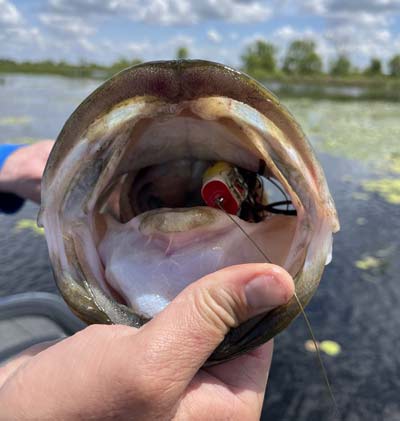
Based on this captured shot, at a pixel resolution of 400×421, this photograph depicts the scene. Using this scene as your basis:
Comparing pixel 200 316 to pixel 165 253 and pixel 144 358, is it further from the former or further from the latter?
pixel 165 253

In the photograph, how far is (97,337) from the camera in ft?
3.18

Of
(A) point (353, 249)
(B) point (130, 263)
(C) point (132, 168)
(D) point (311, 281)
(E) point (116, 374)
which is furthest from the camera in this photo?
(A) point (353, 249)

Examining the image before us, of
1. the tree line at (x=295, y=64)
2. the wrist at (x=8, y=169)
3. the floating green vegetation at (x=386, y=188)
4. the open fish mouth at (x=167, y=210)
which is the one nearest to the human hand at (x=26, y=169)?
the wrist at (x=8, y=169)

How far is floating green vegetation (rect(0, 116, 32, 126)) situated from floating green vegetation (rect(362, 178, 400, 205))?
686cm

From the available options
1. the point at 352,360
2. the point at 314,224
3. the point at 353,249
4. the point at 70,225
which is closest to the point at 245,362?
the point at 314,224

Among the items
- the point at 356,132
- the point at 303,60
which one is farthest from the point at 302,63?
the point at 356,132

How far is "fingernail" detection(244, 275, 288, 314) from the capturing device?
0.93 metres

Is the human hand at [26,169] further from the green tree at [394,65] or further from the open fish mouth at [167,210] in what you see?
the green tree at [394,65]

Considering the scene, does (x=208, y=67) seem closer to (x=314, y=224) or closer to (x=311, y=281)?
(x=314, y=224)

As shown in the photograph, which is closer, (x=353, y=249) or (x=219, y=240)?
(x=219, y=240)

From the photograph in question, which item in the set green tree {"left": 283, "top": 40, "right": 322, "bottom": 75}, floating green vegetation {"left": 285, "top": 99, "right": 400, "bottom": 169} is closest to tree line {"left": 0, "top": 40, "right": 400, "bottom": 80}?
green tree {"left": 283, "top": 40, "right": 322, "bottom": 75}

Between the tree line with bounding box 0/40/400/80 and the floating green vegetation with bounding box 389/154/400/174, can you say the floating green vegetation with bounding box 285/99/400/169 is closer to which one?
the floating green vegetation with bounding box 389/154/400/174

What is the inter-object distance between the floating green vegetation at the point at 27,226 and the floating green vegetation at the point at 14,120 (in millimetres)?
5799

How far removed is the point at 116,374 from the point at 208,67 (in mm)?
657
